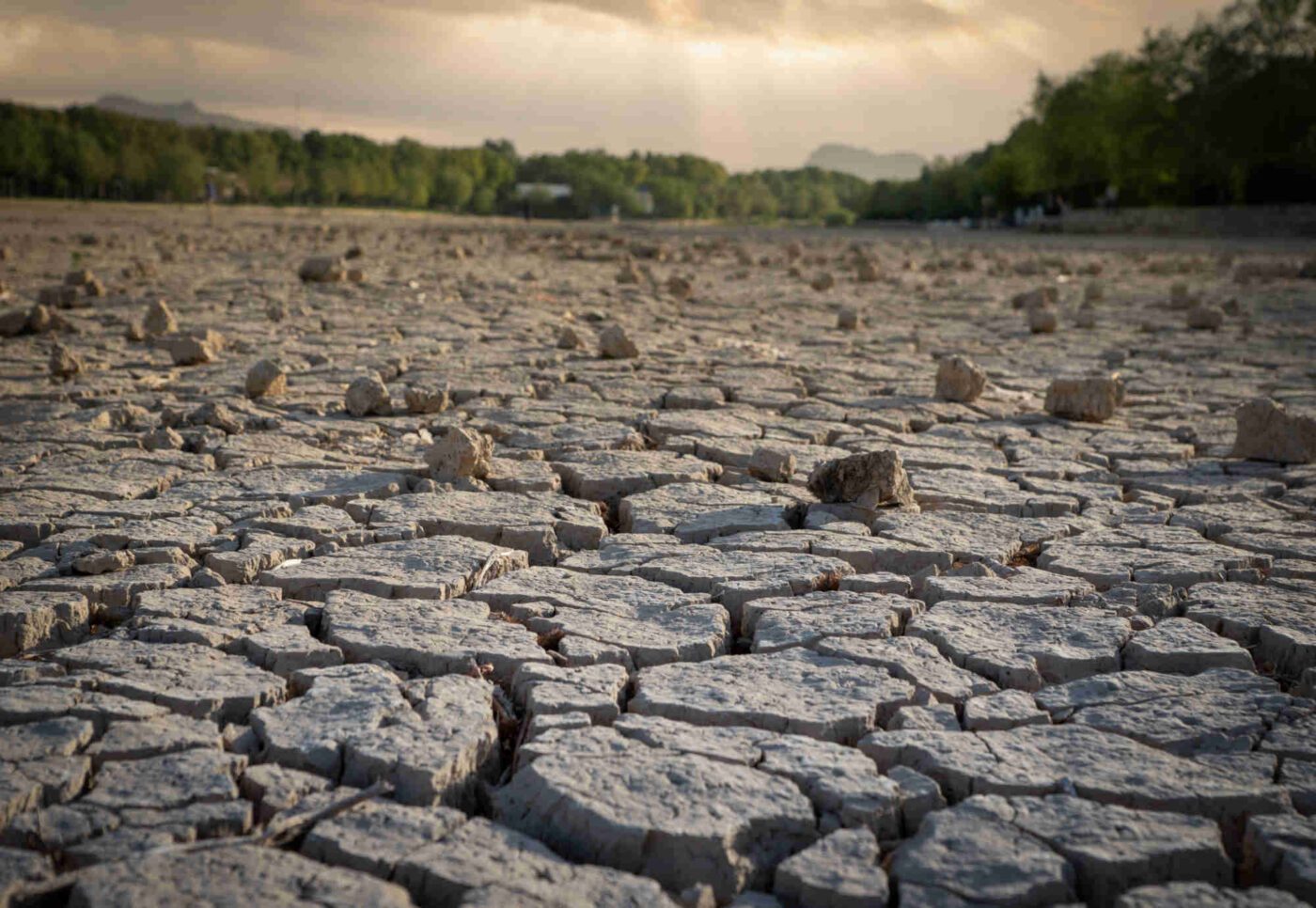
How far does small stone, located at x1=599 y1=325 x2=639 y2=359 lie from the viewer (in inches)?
275

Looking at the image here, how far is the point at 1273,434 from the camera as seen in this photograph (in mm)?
4699

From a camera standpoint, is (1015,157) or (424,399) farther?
(1015,157)

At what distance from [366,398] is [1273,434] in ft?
12.9

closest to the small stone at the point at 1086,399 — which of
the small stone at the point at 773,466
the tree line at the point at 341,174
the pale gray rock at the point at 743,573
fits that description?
the small stone at the point at 773,466

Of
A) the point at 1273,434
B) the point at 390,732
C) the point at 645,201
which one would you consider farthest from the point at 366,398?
the point at 645,201

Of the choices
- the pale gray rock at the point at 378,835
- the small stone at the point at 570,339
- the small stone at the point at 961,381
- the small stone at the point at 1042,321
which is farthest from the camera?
the small stone at the point at 1042,321

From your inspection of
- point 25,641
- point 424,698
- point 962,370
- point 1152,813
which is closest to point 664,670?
point 424,698

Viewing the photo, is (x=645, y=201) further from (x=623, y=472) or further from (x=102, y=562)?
(x=102, y=562)

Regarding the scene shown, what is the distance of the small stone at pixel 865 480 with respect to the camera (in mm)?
3836

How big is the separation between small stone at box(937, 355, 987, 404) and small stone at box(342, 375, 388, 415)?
9.42 feet

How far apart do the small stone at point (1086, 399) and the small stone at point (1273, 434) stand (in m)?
0.78

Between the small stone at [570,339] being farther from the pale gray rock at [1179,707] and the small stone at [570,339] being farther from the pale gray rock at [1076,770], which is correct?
the pale gray rock at [1076,770]

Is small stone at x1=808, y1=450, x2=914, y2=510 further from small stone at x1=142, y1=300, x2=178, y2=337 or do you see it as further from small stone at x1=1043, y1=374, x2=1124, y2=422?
small stone at x1=142, y1=300, x2=178, y2=337

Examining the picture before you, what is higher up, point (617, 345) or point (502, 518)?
point (617, 345)
